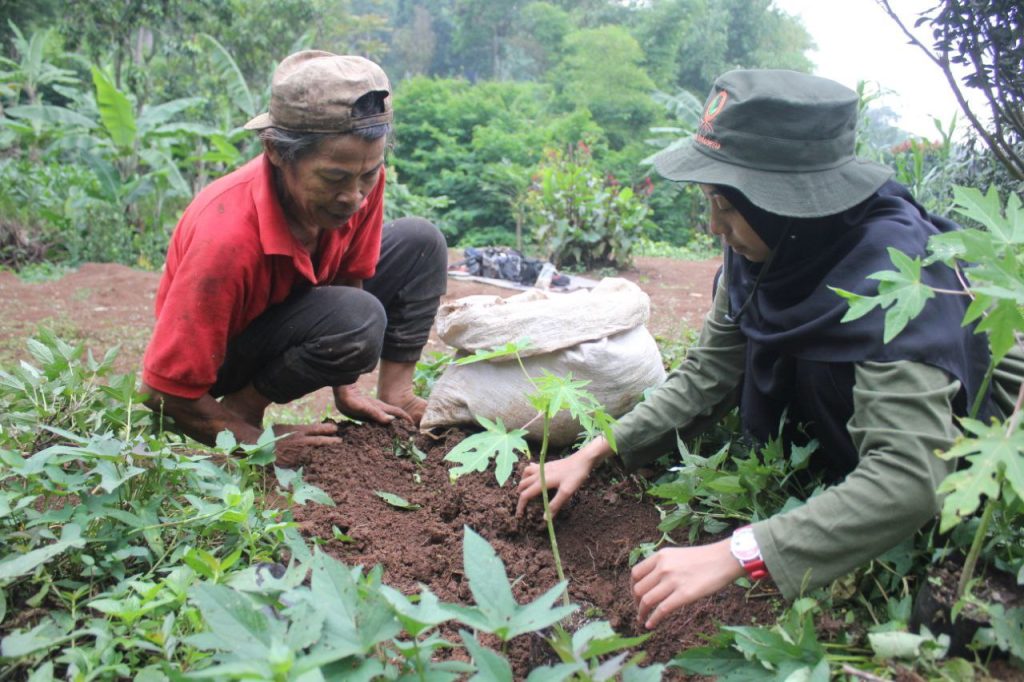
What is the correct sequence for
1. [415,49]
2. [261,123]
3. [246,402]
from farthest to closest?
[415,49]
[246,402]
[261,123]

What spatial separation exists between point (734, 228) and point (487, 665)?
1.15 meters

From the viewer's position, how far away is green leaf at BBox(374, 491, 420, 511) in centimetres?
233

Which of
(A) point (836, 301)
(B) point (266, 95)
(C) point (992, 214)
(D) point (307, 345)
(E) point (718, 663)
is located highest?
(C) point (992, 214)

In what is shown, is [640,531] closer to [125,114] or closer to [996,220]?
[996,220]

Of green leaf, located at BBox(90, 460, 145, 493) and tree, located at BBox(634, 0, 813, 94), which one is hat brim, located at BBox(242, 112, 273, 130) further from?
tree, located at BBox(634, 0, 813, 94)

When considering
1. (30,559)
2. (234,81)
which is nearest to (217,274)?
(30,559)

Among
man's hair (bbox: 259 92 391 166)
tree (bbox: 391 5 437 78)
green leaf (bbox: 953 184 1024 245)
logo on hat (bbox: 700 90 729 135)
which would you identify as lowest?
tree (bbox: 391 5 437 78)

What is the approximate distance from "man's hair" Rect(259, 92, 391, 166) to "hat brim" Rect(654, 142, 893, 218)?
0.98 m

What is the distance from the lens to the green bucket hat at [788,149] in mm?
1669

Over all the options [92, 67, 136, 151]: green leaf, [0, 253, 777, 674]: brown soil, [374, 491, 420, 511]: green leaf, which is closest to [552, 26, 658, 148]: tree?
[92, 67, 136, 151]: green leaf

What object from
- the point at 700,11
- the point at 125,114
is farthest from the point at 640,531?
the point at 700,11

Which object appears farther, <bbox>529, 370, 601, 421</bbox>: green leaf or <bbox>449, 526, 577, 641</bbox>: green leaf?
<bbox>529, 370, 601, 421</bbox>: green leaf

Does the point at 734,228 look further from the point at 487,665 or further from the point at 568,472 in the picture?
the point at 487,665

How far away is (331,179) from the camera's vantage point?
235cm
